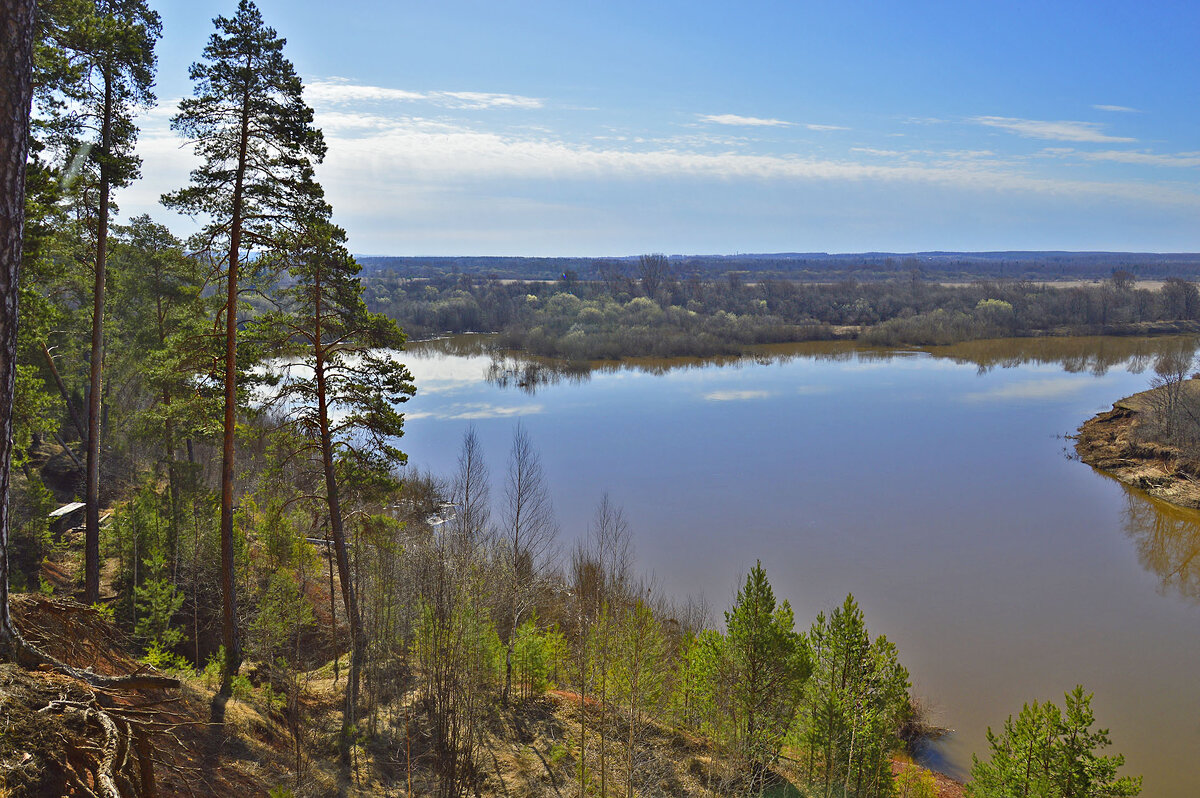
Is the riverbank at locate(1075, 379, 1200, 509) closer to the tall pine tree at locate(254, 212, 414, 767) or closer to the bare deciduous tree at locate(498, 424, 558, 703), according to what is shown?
the bare deciduous tree at locate(498, 424, 558, 703)

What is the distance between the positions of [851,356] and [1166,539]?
126ft

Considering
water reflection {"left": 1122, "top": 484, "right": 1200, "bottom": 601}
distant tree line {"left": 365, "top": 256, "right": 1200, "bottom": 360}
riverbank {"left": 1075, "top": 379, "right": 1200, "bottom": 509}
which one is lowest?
water reflection {"left": 1122, "top": 484, "right": 1200, "bottom": 601}

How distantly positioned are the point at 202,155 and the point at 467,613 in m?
7.28

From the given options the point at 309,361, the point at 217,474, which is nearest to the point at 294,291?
the point at 309,361

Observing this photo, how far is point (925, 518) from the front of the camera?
2462 centimetres

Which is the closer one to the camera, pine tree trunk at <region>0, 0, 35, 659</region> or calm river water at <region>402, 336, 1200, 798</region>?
pine tree trunk at <region>0, 0, 35, 659</region>

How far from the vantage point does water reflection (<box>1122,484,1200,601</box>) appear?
21531mm

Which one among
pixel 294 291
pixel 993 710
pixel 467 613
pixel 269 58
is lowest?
pixel 993 710

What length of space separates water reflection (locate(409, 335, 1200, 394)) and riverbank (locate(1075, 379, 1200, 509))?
15.8 meters

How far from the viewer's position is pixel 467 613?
10.4 meters

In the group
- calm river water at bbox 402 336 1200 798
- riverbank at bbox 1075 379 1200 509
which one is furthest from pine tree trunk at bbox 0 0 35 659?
riverbank at bbox 1075 379 1200 509

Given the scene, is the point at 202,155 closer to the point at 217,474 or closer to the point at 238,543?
the point at 238,543

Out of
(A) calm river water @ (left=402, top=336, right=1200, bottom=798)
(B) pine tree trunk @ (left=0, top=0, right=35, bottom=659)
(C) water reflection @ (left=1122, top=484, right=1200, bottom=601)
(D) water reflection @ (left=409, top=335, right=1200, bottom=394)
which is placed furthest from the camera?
(D) water reflection @ (left=409, top=335, right=1200, bottom=394)

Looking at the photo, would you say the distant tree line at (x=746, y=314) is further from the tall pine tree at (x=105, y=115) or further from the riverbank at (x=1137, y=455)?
the tall pine tree at (x=105, y=115)
